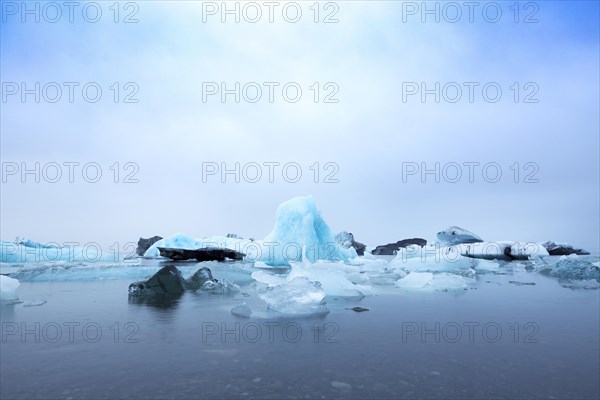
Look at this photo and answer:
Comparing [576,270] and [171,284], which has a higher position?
[171,284]

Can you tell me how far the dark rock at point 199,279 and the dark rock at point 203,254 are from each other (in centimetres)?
1593

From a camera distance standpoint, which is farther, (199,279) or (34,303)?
(199,279)

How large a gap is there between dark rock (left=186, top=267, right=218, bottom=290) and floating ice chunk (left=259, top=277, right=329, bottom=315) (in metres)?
2.41

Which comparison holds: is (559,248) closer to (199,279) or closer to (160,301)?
(199,279)

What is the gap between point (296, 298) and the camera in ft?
13.1

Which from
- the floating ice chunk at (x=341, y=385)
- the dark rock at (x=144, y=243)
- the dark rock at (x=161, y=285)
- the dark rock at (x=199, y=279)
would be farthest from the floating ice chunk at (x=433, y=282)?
the dark rock at (x=144, y=243)

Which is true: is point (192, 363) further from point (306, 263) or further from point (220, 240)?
point (220, 240)

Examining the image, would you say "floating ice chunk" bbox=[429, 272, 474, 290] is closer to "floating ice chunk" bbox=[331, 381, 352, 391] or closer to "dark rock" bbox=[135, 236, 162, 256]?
"floating ice chunk" bbox=[331, 381, 352, 391]

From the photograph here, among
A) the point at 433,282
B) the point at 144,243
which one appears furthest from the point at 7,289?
the point at 144,243

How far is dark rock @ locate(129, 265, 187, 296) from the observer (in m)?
5.20

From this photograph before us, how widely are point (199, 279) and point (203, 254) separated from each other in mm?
16876

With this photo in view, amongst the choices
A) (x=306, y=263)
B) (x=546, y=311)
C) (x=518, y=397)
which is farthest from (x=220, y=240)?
(x=518, y=397)

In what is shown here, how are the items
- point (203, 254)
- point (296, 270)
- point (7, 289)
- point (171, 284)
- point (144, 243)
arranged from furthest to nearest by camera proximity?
point (144, 243) → point (203, 254) → point (296, 270) → point (171, 284) → point (7, 289)

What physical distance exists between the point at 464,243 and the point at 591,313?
2905 cm
